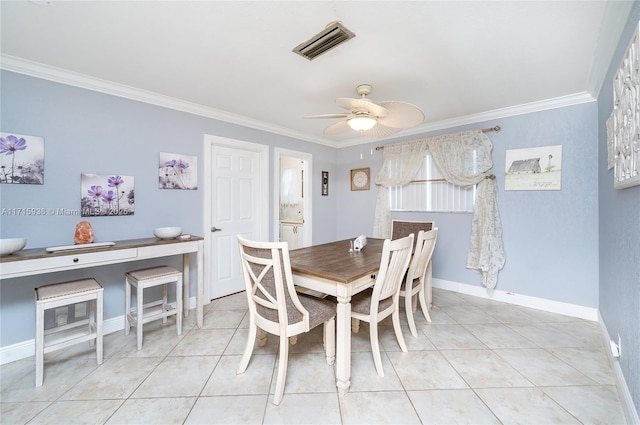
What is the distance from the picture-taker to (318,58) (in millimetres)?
2039

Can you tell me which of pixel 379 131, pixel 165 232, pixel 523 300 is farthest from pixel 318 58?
pixel 523 300

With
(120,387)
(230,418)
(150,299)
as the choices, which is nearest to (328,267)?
(230,418)

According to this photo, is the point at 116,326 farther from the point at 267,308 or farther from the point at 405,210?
the point at 405,210

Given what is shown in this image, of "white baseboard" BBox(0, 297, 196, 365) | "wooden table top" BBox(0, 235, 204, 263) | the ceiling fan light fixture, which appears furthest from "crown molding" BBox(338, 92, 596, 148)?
"white baseboard" BBox(0, 297, 196, 365)

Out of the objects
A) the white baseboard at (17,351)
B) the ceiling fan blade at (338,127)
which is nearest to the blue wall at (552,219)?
the ceiling fan blade at (338,127)

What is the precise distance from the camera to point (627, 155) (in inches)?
59.4

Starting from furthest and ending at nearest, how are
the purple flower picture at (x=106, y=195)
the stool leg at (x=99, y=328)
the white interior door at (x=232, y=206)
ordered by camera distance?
the white interior door at (x=232, y=206)
the purple flower picture at (x=106, y=195)
the stool leg at (x=99, y=328)

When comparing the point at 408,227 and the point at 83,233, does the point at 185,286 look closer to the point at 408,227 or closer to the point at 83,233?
the point at 83,233

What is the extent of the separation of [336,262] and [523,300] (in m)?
2.55

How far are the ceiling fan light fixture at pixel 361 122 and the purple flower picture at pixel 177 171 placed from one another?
190 centimetres

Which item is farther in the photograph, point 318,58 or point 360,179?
point 360,179

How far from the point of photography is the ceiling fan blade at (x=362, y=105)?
6.10 ft

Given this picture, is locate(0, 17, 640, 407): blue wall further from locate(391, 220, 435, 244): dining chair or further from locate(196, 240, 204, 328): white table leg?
locate(391, 220, 435, 244): dining chair

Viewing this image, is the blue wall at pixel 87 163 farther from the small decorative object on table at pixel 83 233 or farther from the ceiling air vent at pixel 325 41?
the ceiling air vent at pixel 325 41
